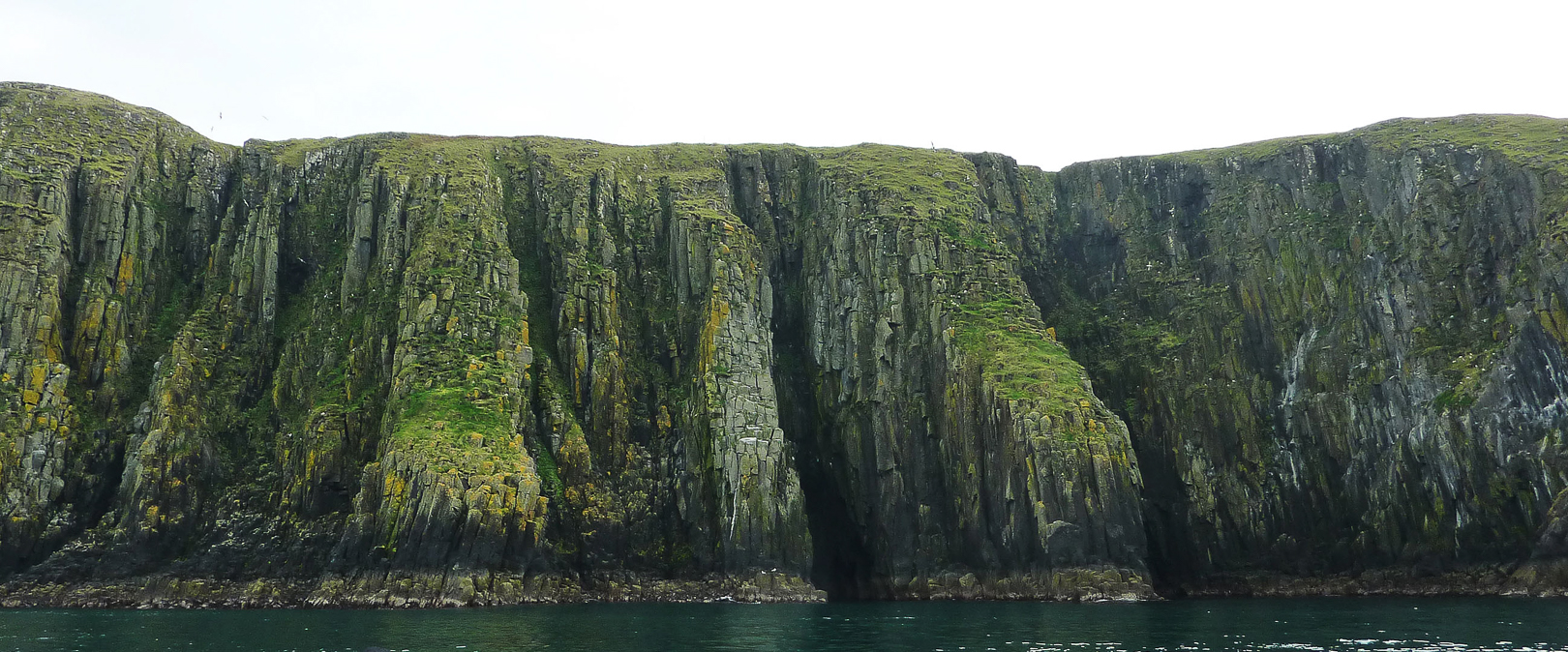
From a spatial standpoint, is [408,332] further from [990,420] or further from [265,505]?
[990,420]

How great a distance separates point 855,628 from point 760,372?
4818 cm

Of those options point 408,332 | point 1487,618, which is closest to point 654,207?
point 408,332

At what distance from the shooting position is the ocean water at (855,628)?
160ft

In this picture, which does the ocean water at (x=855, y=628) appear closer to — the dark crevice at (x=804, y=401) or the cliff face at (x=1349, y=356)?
the cliff face at (x=1349, y=356)

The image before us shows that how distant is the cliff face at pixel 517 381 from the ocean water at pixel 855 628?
10749 mm

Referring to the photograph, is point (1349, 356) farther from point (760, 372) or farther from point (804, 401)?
point (760, 372)

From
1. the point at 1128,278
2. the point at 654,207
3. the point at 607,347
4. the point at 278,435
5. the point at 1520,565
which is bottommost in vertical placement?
the point at 1520,565

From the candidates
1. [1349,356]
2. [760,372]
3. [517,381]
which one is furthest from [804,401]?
[1349,356]

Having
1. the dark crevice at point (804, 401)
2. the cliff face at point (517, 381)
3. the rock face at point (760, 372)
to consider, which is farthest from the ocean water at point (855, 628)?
the dark crevice at point (804, 401)

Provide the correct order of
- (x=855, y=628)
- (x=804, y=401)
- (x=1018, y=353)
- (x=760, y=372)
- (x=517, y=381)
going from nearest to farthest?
(x=855, y=628), (x=1018, y=353), (x=517, y=381), (x=760, y=372), (x=804, y=401)

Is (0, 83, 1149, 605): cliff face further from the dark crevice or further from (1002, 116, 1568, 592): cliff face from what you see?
(1002, 116, 1568, 592): cliff face

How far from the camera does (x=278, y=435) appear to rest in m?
103

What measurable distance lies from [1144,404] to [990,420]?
76.8ft

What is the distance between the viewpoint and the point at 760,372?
354ft
